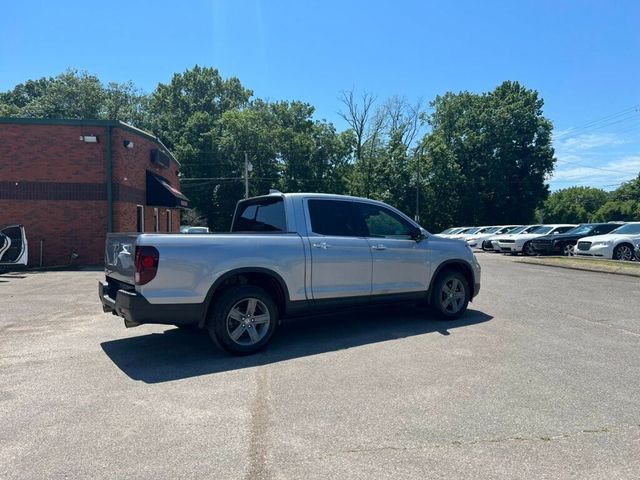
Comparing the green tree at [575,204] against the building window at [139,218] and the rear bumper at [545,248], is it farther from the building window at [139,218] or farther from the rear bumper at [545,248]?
the building window at [139,218]

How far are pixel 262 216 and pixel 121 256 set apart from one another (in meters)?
2.03

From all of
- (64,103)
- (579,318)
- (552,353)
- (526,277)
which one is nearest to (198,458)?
(552,353)

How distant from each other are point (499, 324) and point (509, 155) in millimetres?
47496

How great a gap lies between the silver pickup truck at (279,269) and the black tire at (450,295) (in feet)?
0.05

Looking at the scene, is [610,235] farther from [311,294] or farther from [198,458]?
[198,458]

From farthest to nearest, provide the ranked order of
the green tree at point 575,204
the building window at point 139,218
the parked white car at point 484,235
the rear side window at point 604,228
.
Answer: the green tree at point 575,204 < the parked white car at point 484,235 < the rear side window at point 604,228 < the building window at point 139,218

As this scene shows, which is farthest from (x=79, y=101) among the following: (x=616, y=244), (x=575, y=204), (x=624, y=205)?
(x=575, y=204)

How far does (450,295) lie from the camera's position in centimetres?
765

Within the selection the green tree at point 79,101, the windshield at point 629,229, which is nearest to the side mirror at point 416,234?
the windshield at point 629,229

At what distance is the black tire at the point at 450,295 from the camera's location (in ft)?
24.6

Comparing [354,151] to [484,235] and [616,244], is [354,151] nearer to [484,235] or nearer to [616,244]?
[484,235]

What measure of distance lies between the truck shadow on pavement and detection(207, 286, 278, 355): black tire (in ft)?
0.54

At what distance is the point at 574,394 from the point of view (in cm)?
440

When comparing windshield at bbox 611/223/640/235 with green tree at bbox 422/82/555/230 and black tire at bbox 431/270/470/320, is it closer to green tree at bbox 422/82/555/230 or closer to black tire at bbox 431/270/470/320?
black tire at bbox 431/270/470/320
